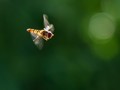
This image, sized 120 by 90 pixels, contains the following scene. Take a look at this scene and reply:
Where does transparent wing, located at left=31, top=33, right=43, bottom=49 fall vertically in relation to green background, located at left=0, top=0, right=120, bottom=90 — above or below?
below

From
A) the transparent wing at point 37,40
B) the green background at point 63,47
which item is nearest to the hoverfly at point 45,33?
the transparent wing at point 37,40

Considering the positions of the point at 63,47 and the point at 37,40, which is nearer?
the point at 37,40

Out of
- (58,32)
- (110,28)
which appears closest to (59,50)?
(58,32)

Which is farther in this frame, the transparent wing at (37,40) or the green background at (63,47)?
the green background at (63,47)

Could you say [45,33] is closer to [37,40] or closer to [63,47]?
[37,40]

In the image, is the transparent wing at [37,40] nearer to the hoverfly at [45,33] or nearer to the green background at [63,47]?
the hoverfly at [45,33]

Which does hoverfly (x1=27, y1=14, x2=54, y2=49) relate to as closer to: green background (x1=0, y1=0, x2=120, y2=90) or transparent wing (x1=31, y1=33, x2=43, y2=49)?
transparent wing (x1=31, y1=33, x2=43, y2=49)

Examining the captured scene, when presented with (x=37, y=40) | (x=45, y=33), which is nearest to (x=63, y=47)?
(x=45, y=33)

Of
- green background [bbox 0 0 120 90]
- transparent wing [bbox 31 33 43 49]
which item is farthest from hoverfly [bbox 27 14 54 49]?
green background [bbox 0 0 120 90]

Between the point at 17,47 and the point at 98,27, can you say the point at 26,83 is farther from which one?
the point at 98,27
